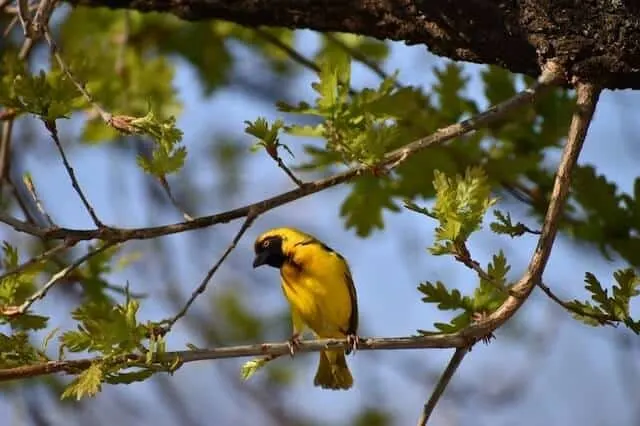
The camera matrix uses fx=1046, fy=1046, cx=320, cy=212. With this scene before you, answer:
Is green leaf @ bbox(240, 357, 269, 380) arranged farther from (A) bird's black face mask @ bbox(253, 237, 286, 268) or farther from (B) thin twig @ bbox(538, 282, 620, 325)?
(A) bird's black face mask @ bbox(253, 237, 286, 268)

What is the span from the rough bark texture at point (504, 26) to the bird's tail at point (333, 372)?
1.24 metres

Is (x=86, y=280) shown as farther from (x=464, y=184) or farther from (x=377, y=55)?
(x=377, y=55)

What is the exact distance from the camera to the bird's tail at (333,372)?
3.07 meters

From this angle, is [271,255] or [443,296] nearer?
[443,296]

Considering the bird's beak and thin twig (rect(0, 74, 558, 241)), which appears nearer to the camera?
thin twig (rect(0, 74, 558, 241))

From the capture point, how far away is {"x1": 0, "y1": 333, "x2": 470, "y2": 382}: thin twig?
1661 mm

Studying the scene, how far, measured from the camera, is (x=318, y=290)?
2.95 meters

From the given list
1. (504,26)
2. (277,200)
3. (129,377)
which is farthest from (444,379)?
(504,26)

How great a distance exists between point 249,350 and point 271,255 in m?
1.43

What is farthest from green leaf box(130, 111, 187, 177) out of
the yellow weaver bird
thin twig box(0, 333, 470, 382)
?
the yellow weaver bird

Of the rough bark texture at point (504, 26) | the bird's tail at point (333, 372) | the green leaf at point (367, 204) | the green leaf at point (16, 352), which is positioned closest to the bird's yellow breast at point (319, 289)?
the bird's tail at point (333, 372)

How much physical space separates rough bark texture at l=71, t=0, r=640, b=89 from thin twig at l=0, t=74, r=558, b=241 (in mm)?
78

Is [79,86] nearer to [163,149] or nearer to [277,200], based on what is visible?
[163,149]

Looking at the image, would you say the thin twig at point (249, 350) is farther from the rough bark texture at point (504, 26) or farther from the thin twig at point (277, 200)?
the rough bark texture at point (504, 26)
